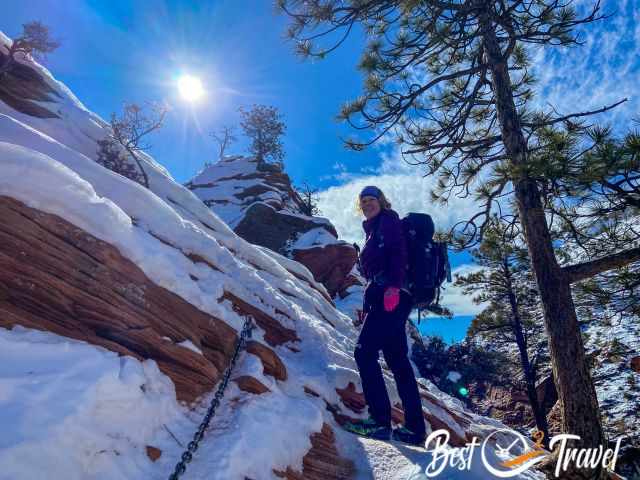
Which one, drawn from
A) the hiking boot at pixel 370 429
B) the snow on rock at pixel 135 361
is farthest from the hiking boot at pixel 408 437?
the snow on rock at pixel 135 361

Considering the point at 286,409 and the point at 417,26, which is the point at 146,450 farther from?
the point at 417,26

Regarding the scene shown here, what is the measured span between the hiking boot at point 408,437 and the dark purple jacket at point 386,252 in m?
1.68

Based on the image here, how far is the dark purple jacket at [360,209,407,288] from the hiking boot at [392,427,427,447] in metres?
1.68

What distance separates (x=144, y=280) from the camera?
12.2 feet

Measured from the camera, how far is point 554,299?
5.18 meters

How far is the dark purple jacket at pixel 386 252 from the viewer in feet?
13.6

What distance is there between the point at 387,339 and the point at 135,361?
105 inches

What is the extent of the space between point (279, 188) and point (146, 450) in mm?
29165

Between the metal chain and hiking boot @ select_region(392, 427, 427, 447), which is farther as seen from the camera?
hiking boot @ select_region(392, 427, 427, 447)

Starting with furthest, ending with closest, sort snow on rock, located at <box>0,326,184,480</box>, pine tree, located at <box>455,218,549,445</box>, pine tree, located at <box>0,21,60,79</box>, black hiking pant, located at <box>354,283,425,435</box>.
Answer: pine tree, located at <box>455,218,549,445</box>, pine tree, located at <box>0,21,60,79</box>, black hiking pant, located at <box>354,283,425,435</box>, snow on rock, located at <box>0,326,184,480</box>

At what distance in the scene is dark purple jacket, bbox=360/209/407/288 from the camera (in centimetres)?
414

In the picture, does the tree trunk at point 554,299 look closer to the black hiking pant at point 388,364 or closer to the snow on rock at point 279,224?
the black hiking pant at point 388,364

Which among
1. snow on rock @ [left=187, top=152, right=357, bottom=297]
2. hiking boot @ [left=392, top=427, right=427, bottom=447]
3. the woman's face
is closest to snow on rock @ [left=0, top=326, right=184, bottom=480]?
hiking boot @ [left=392, top=427, right=427, bottom=447]

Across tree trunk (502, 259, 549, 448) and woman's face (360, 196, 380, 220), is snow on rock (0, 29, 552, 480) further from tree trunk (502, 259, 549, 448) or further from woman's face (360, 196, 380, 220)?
tree trunk (502, 259, 549, 448)
